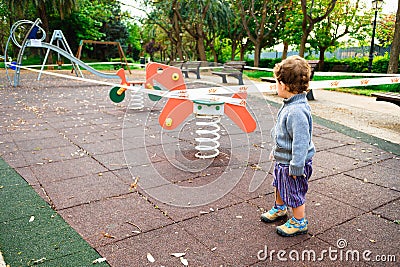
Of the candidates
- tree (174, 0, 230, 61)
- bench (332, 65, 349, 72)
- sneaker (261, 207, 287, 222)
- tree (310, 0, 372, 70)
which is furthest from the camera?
tree (174, 0, 230, 61)

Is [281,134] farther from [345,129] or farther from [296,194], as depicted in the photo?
[345,129]

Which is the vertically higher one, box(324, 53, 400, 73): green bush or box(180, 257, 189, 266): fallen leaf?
box(324, 53, 400, 73): green bush

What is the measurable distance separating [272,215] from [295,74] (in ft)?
3.55

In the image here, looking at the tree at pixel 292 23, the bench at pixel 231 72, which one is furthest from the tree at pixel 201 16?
the bench at pixel 231 72

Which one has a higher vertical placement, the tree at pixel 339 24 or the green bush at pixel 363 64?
the tree at pixel 339 24

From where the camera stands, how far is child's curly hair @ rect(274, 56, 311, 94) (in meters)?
2.48

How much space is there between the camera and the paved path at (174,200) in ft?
7.89

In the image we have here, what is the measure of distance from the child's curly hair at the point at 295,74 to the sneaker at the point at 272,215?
940mm

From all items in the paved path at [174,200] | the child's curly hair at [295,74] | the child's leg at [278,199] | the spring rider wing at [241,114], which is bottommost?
the paved path at [174,200]

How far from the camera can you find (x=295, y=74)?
8.14 ft

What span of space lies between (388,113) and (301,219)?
6.67 meters

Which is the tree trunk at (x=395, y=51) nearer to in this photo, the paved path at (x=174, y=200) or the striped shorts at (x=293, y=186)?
the paved path at (x=174, y=200)

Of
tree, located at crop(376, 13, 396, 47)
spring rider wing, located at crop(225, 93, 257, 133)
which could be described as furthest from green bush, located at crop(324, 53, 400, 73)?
spring rider wing, located at crop(225, 93, 257, 133)

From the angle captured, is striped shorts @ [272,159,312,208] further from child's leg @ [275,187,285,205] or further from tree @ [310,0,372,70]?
tree @ [310,0,372,70]
